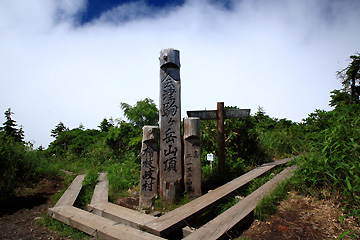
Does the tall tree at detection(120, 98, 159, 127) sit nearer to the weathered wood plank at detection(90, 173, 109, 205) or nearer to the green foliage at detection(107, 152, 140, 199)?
the green foliage at detection(107, 152, 140, 199)

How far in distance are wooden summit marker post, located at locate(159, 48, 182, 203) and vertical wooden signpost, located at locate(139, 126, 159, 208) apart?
0.44 feet

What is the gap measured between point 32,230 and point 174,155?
9.22 feet

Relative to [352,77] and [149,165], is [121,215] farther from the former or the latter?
[352,77]

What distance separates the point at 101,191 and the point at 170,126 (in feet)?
7.59

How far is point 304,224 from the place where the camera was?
10.1ft

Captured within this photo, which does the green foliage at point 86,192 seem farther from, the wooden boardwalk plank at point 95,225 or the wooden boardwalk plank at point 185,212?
Result: the wooden boardwalk plank at point 185,212

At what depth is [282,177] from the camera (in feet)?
16.0

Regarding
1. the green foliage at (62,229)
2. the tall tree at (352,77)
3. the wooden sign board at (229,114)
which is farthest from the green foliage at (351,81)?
the green foliage at (62,229)

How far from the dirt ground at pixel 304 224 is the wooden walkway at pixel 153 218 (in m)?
0.31

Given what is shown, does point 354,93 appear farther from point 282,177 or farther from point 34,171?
point 34,171

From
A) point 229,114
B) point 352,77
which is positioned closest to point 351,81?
point 352,77

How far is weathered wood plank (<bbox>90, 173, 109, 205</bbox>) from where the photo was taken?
4652 mm

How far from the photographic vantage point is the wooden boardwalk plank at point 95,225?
3.08 metres

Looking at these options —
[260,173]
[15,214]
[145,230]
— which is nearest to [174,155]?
[145,230]
